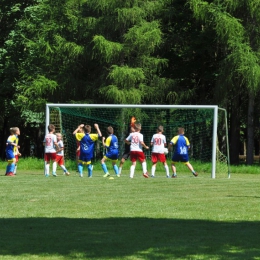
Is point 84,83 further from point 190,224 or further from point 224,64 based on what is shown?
point 190,224

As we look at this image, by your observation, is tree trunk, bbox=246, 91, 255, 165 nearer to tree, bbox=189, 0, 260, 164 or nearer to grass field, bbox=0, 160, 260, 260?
tree, bbox=189, 0, 260, 164

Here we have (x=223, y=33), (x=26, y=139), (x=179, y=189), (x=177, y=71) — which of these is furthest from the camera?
(x=26, y=139)

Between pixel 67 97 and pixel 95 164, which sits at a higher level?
pixel 67 97

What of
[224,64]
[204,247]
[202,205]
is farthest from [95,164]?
[204,247]

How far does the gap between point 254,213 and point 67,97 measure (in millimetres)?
33240

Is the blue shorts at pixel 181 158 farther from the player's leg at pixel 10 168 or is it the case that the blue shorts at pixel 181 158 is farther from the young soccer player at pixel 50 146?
the player's leg at pixel 10 168

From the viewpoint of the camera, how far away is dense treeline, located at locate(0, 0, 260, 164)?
140 ft

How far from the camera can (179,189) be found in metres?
20.5

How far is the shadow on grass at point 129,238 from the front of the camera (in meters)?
9.19

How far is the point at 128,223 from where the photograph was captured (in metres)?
12.2

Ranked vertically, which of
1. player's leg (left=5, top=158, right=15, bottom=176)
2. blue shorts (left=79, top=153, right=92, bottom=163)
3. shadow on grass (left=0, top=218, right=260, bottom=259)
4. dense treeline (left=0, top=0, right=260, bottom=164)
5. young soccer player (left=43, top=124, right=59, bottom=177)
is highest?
dense treeline (left=0, top=0, right=260, bottom=164)

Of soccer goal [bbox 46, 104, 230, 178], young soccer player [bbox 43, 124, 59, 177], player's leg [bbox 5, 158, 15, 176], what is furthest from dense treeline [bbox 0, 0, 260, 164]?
player's leg [bbox 5, 158, 15, 176]

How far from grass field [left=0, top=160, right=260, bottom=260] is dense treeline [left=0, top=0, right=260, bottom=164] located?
23061 millimetres

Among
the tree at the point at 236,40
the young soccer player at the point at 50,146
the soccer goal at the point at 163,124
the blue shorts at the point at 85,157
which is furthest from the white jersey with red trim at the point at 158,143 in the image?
the tree at the point at 236,40
